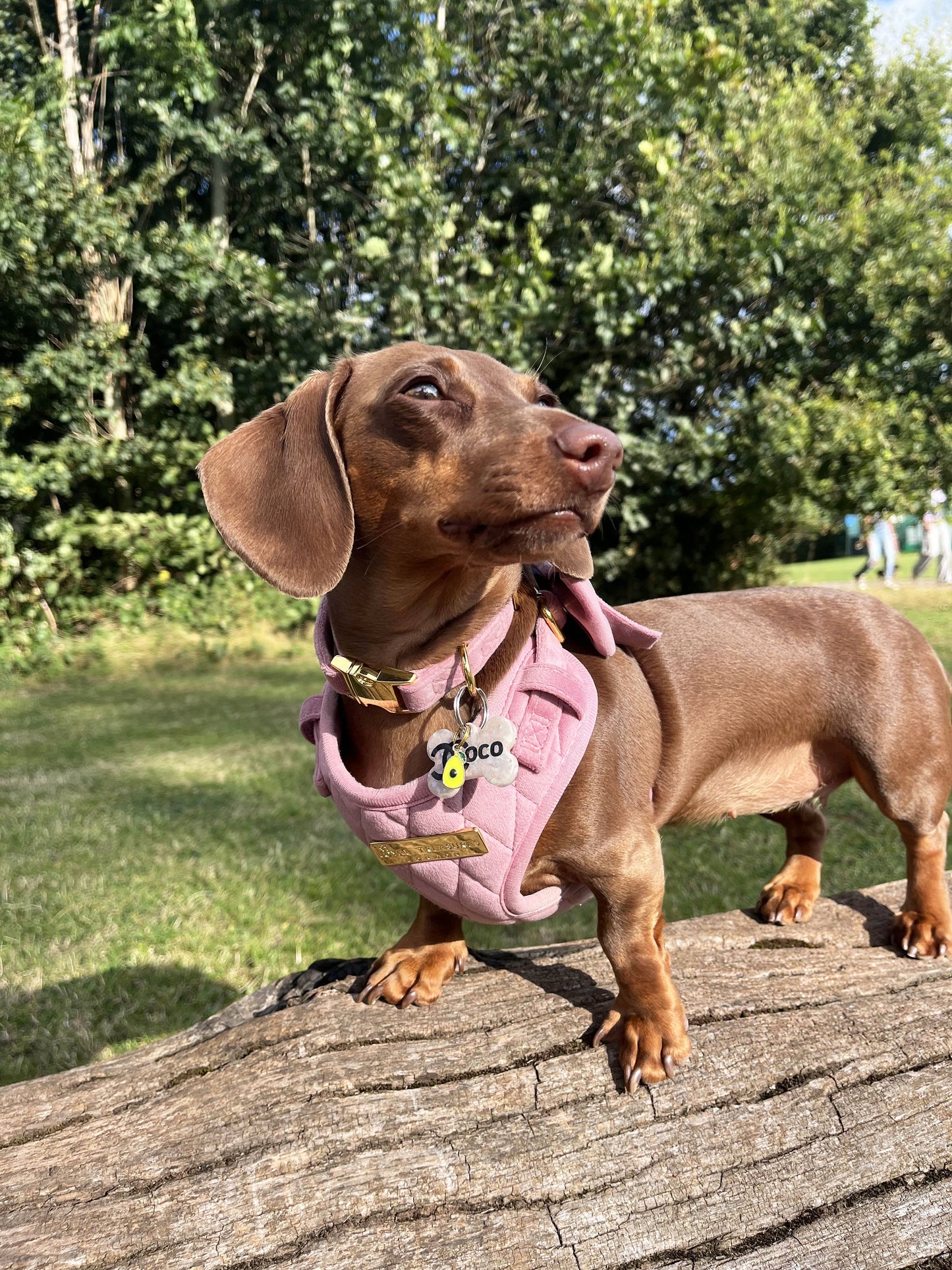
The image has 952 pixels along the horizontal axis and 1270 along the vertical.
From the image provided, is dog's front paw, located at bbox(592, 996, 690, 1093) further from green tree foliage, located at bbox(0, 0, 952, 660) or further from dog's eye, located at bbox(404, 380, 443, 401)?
green tree foliage, located at bbox(0, 0, 952, 660)

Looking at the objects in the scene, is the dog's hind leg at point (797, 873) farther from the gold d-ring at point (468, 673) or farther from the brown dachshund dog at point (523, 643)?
the gold d-ring at point (468, 673)

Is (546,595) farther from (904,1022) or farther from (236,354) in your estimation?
(236,354)

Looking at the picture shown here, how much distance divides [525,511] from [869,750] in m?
1.20

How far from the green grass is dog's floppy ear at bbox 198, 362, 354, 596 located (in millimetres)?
1869

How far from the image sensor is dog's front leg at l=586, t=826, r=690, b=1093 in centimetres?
159

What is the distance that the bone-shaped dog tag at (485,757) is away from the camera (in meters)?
1.52

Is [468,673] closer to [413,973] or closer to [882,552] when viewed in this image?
[413,973]

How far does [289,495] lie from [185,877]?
112 inches

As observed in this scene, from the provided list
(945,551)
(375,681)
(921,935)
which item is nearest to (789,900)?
(921,935)

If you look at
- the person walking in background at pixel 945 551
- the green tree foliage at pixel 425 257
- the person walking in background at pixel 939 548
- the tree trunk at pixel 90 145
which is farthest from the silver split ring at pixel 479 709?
the person walking in background at pixel 945 551

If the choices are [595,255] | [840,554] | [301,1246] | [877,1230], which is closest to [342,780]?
[301,1246]

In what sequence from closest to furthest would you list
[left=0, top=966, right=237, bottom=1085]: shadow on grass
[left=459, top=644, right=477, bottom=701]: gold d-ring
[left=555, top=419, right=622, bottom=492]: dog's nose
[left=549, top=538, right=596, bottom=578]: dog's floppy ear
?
[left=555, top=419, right=622, bottom=492]: dog's nose < [left=459, top=644, right=477, bottom=701]: gold d-ring < [left=549, top=538, right=596, bottom=578]: dog's floppy ear < [left=0, top=966, right=237, bottom=1085]: shadow on grass

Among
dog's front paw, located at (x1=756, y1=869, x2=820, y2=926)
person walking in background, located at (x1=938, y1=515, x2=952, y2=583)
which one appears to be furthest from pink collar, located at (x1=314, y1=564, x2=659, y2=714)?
person walking in background, located at (x1=938, y1=515, x2=952, y2=583)

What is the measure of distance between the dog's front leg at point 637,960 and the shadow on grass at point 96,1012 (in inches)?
65.1
